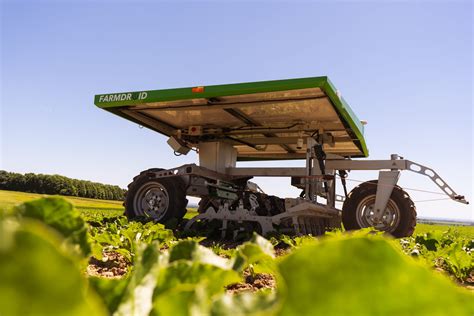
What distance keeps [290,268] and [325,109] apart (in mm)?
5719

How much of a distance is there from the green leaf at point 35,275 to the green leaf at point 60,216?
40 cm

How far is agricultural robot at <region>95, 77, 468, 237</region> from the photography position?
5.50m

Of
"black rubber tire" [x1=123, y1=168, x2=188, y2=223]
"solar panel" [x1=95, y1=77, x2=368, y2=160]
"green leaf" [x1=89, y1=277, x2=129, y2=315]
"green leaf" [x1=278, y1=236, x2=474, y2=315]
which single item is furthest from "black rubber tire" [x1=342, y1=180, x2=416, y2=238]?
"green leaf" [x1=278, y1=236, x2=474, y2=315]

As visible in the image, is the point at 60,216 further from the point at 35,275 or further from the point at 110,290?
the point at 35,275

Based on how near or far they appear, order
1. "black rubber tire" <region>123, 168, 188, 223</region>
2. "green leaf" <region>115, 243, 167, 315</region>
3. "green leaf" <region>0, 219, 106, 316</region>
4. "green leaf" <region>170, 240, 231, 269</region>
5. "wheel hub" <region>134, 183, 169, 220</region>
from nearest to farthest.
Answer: "green leaf" <region>0, 219, 106, 316</region> → "green leaf" <region>115, 243, 167, 315</region> → "green leaf" <region>170, 240, 231, 269</region> → "black rubber tire" <region>123, 168, 188, 223</region> → "wheel hub" <region>134, 183, 169, 220</region>

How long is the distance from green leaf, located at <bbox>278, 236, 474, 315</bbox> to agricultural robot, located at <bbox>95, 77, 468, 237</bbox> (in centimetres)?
471

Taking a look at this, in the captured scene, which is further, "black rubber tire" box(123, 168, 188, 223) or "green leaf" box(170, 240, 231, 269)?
"black rubber tire" box(123, 168, 188, 223)

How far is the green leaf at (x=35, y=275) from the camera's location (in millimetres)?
266

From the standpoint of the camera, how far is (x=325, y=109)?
5.92 meters

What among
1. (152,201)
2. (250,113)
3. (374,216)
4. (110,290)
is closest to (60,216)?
(110,290)

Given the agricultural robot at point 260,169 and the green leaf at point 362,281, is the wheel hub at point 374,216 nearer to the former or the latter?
the agricultural robot at point 260,169

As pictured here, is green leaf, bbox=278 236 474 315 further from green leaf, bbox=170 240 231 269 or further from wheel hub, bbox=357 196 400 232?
wheel hub, bbox=357 196 400 232

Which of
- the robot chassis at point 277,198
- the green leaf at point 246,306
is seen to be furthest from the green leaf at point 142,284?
the robot chassis at point 277,198

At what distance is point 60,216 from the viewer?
26.6 inches
